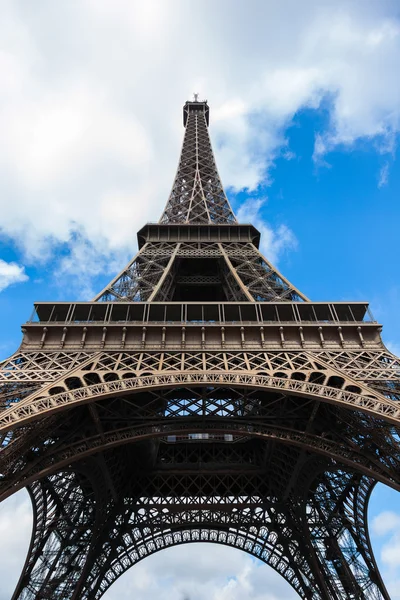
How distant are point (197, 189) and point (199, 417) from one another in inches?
962

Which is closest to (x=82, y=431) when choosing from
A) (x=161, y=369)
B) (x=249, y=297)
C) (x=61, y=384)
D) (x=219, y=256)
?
(x=61, y=384)

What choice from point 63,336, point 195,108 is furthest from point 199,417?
point 195,108

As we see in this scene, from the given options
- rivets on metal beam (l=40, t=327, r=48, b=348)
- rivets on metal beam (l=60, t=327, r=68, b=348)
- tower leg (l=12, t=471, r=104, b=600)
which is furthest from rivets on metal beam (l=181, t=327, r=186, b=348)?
tower leg (l=12, t=471, r=104, b=600)

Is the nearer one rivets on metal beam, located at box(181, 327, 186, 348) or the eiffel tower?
the eiffel tower

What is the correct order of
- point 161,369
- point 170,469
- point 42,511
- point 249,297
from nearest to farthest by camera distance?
1. point 161,369
2. point 249,297
3. point 42,511
4. point 170,469

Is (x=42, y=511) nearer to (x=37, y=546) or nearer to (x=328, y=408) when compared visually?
(x=37, y=546)

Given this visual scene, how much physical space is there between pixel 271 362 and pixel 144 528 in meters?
19.1

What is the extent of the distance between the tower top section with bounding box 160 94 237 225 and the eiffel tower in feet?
0.86

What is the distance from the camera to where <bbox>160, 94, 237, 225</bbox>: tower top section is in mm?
33719

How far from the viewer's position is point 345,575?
26.5 metres

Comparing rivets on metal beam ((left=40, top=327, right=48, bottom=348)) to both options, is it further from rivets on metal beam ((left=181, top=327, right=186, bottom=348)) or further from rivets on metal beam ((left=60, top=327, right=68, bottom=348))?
rivets on metal beam ((left=181, top=327, right=186, bottom=348))

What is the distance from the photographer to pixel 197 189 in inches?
1485

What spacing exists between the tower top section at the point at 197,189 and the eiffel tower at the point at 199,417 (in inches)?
10.3

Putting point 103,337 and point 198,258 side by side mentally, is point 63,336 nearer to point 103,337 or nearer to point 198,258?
point 103,337
